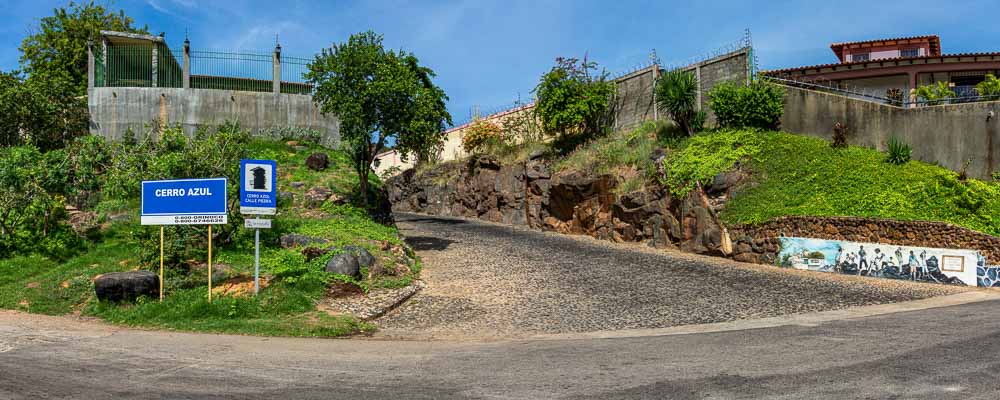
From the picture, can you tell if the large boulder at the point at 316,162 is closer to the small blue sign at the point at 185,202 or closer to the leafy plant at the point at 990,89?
the small blue sign at the point at 185,202

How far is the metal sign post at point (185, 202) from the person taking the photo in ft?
44.7

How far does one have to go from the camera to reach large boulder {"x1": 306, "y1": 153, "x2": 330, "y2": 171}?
982 inches

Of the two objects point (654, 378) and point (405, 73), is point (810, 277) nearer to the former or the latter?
point (654, 378)

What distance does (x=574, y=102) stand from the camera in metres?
29.6

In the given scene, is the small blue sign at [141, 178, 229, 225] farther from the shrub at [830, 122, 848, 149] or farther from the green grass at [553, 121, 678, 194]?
the shrub at [830, 122, 848, 149]

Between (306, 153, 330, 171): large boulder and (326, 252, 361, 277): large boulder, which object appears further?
(306, 153, 330, 171): large boulder

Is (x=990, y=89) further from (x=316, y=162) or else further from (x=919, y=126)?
(x=316, y=162)

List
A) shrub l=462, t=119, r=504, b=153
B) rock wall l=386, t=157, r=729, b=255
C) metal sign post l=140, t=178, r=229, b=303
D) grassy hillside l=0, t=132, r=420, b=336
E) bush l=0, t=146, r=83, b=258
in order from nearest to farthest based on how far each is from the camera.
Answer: grassy hillside l=0, t=132, r=420, b=336 < metal sign post l=140, t=178, r=229, b=303 < bush l=0, t=146, r=83, b=258 < rock wall l=386, t=157, r=729, b=255 < shrub l=462, t=119, r=504, b=153

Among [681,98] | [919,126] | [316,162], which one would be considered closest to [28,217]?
[316,162]

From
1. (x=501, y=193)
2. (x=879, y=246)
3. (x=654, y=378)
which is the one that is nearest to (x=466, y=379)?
(x=654, y=378)

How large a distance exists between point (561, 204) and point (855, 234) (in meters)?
12.2

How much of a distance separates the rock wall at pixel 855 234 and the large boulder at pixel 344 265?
11.3 metres

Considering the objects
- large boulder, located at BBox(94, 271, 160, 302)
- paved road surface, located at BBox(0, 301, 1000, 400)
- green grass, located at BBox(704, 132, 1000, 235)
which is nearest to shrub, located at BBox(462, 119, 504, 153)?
green grass, located at BBox(704, 132, 1000, 235)

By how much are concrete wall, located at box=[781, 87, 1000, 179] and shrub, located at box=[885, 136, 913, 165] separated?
58 centimetres
